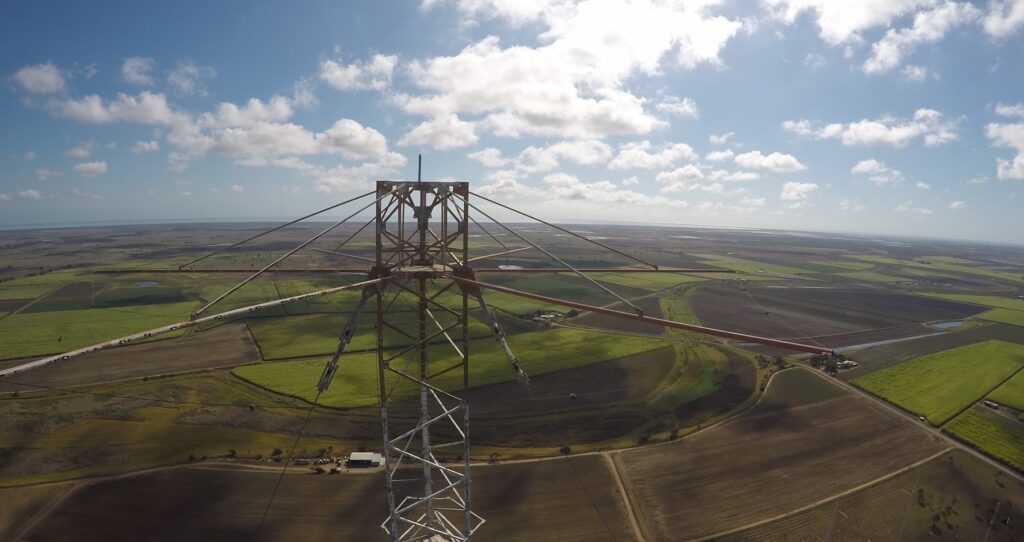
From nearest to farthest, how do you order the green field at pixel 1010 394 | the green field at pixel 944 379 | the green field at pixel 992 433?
the green field at pixel 992 433, the green field at pixel 944 379, the green field at pixel 1010 394

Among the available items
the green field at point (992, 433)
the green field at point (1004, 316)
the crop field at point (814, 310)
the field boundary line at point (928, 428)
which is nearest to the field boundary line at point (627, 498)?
the field boundary line at point (928, 428)

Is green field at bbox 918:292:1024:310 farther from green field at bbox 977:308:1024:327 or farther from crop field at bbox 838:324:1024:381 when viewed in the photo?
crop field at bbox 838:324:1024:381

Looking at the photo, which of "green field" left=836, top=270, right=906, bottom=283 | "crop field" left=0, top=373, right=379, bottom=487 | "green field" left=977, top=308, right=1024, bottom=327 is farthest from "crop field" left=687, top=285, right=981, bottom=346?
"crop field" left=0, top=373, right=379, bottom=487

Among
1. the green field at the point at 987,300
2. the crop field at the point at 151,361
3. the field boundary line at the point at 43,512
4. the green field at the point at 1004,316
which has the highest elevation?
the green field at the point at 987,300

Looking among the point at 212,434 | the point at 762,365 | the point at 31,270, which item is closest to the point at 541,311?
the point at 762,365

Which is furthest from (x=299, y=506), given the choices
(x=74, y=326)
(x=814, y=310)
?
(x=814, y=310)

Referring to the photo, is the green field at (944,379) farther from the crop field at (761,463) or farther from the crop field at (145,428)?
the crop field at (145,428)

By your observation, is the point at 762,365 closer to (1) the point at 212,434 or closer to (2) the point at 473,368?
(2) the point at 473,368
